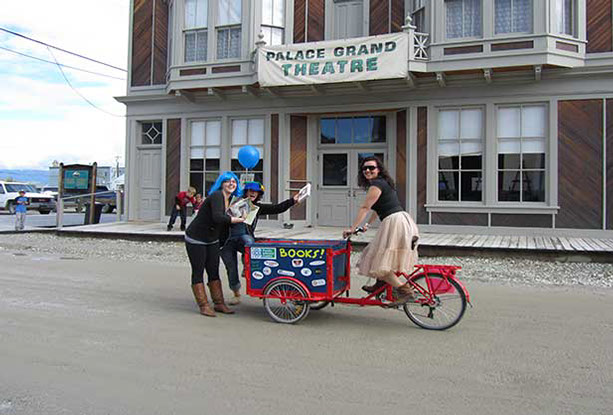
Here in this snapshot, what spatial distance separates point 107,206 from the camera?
31344 mm

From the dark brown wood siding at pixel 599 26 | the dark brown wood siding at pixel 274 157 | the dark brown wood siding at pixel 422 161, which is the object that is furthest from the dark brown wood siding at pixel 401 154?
the dark brown wood siding at pixel 599 26

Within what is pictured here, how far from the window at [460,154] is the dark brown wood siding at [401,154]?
0.92 metres

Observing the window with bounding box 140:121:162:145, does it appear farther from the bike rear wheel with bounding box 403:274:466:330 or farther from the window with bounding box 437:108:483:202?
the bike rear wheel with bounding box 403:274:466:330

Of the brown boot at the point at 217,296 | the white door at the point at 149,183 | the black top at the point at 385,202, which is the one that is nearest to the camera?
the black top at the point at 385,202

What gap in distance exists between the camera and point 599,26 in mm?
12984

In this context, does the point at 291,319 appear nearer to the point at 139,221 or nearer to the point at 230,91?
the point at 230,91

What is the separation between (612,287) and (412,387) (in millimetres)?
5827

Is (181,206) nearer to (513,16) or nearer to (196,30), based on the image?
(196,30)

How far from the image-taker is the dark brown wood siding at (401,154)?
48.0 ft

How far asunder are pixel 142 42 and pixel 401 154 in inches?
369

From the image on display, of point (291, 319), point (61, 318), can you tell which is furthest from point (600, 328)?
point (61, 318)

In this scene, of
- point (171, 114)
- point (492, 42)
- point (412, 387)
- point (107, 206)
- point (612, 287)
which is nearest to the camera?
point (412, 387)

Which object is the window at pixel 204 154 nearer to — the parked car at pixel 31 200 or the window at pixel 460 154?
the window at pixel 460 154

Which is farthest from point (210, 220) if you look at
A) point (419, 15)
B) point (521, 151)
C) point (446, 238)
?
point (419, 15)
